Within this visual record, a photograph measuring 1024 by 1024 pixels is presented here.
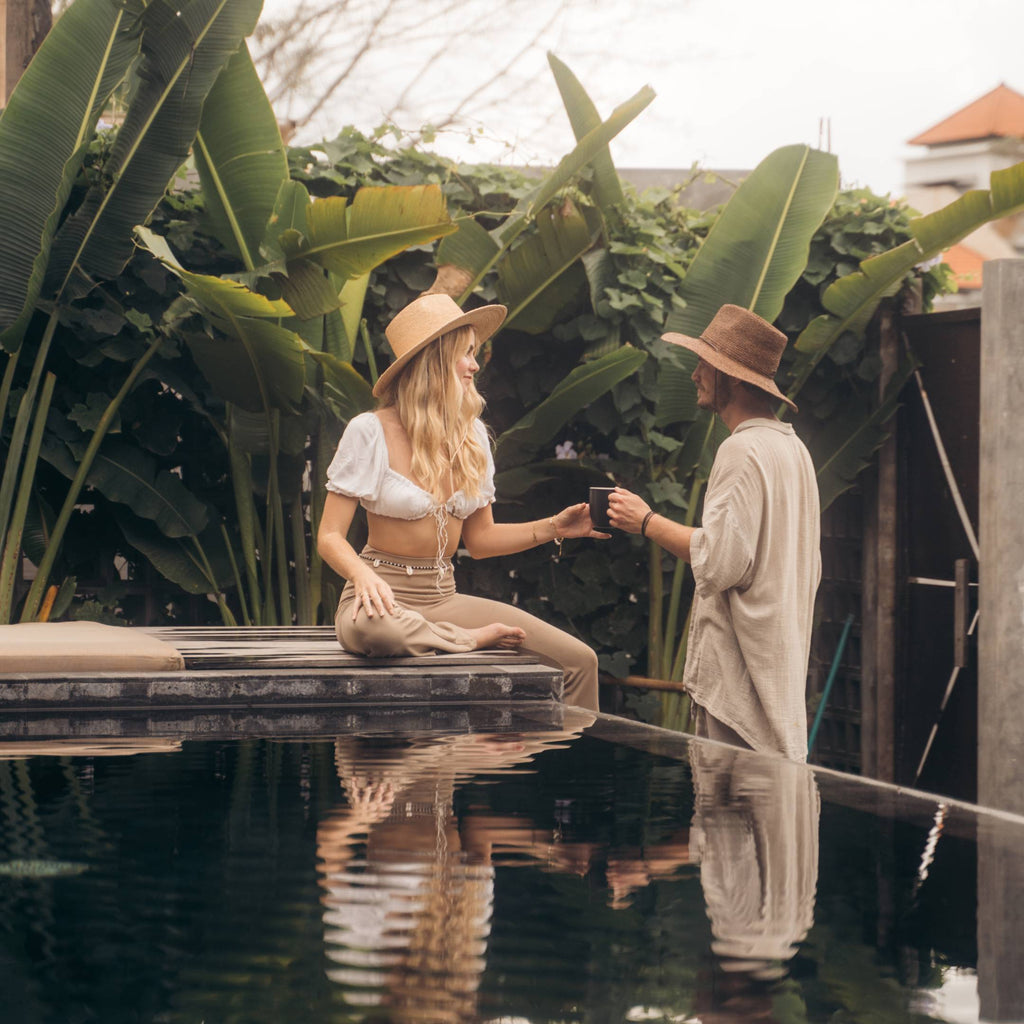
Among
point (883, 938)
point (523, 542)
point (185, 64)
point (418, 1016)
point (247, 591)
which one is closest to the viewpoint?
point (418, 1016)

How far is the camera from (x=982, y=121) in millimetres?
57188

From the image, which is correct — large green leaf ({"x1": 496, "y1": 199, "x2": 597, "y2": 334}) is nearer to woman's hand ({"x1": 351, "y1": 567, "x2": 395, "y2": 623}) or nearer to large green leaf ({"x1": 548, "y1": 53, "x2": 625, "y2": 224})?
large green leaf ({"x1": 548, "y1": 53, "x2": 625, "y2": 224})

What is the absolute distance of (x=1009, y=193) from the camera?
477 centimetres

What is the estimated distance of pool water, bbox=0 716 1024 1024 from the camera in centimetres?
78

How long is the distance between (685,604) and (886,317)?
1550 mm

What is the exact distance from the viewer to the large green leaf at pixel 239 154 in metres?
4.63

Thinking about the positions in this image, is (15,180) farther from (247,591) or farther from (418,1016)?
(418,1016)

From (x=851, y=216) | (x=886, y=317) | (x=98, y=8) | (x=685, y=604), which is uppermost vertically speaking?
(x=98, y=8)

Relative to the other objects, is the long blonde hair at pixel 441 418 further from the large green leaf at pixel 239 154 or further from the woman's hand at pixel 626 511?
the large green leaf at pixel 239 154

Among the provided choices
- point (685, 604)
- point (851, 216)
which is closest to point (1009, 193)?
point (851, 216)

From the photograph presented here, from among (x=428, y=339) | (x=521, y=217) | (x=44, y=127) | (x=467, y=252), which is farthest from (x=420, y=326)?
(x=44, y=127)

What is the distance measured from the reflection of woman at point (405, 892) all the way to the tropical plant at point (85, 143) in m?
3.35

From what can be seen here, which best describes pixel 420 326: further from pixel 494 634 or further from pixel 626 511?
pixel 494 634

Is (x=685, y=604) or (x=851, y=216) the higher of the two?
(x=851, y=216)
